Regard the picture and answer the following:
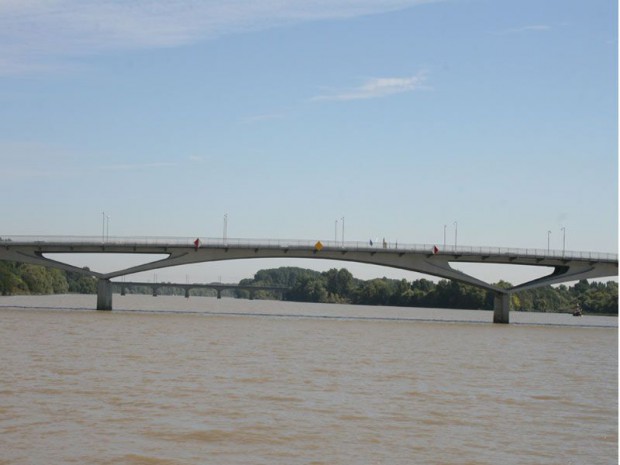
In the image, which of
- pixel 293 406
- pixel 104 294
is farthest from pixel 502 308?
pixel 293 406

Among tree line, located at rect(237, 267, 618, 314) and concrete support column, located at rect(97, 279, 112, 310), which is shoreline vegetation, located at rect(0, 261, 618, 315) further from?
concrete support column, located at rect(97, 279, 112, 310)

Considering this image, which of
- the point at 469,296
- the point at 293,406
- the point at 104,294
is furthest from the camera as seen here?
the point at 469,296

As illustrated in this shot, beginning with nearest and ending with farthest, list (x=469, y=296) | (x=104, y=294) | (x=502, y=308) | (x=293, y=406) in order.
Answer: (x=293, y=406) < (x=104, y=294) < (x=502, y=308) < (x=469, y=296)

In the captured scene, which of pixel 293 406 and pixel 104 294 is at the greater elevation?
pixel 104 294

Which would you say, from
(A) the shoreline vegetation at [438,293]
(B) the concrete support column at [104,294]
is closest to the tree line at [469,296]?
(A) the shoreline vegetation at [438,293]

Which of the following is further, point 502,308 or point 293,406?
point 502,308

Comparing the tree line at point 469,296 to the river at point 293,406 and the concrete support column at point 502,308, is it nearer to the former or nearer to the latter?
the concrete support column at point 502,308

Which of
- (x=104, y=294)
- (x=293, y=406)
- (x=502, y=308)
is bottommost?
(x=293, y=406)

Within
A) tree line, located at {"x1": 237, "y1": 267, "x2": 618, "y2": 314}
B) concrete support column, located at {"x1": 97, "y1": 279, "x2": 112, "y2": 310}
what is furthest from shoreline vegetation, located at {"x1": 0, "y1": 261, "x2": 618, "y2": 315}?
concrete support column, located at {"x1": 97, "y1": 279, "x2": 112, "y2": 310}

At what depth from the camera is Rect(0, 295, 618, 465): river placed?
55.5 ft

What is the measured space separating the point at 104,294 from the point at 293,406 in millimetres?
66365

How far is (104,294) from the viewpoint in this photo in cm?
8594

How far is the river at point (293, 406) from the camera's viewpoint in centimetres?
1692

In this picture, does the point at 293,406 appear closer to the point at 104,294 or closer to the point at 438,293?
the point at 104,294
